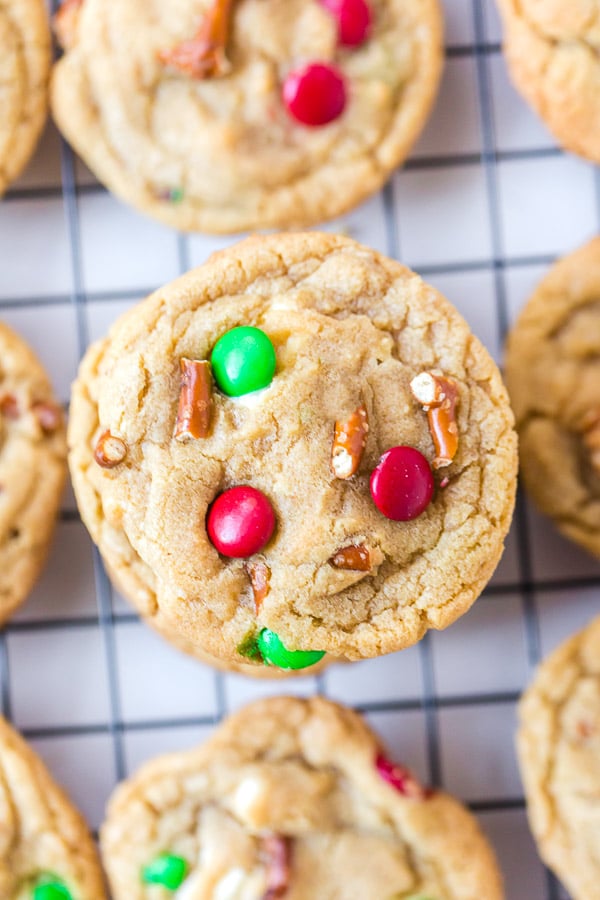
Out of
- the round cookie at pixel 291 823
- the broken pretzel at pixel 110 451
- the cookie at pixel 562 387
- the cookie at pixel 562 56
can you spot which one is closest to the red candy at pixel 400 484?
the broken pretzel at pixel 110 451

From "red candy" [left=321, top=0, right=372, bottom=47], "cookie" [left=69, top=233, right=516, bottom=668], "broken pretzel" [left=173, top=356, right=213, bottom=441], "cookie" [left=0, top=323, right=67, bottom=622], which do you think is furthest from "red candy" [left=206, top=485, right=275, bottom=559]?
"red candy" [left=321, top=0, right=372, bottom=47]

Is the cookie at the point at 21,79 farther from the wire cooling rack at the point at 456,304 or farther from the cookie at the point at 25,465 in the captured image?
the cookie at the point at 25,465

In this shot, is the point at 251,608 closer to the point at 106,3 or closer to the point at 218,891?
the point at 218,891

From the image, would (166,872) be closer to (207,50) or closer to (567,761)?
(567,761)

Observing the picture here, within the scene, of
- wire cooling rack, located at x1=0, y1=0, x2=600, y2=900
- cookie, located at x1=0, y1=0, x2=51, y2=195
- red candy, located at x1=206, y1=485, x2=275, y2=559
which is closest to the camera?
red candy, located at x1=206, y1=485, x2=275, y2=559

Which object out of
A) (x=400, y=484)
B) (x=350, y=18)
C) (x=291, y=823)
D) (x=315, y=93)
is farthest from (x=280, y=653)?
(x=350, y=18)

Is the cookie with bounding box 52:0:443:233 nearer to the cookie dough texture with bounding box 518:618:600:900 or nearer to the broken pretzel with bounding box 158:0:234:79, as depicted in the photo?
the broken pretzel with bounding box 158:0:234:79
